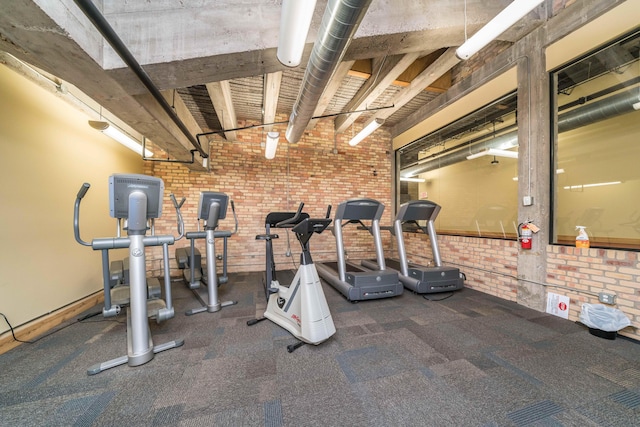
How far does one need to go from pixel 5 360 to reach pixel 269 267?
2.49 m

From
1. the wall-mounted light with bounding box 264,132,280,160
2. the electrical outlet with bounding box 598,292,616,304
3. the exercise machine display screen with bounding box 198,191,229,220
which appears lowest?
the electrical outlet with bounding box 598,292,616,304

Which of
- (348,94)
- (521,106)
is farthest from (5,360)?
(521,106)

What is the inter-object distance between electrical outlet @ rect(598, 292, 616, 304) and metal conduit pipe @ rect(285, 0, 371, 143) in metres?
3.74

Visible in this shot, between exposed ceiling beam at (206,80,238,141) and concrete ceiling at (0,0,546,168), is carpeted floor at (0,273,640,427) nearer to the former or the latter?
concrete ceiling at (0,0,546,168)

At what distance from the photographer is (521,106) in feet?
10.6

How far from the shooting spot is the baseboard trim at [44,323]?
220cm

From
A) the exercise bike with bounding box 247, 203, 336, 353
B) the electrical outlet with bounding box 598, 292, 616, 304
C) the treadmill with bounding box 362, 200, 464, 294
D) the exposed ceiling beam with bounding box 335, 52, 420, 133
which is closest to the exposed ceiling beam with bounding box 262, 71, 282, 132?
the exposed ceiling beam with bounding box 335, 52, 420, 133

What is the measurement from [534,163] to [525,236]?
1003 millimetres

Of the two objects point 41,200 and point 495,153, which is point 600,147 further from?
point 41,200

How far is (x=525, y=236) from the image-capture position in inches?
123

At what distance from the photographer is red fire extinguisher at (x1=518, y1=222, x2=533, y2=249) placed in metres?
3.09

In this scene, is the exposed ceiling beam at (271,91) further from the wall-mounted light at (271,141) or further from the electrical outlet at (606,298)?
the electrical outlet at (606,298)

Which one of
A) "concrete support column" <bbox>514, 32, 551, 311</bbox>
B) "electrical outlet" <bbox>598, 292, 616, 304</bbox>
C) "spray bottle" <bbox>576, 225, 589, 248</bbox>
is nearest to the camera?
"electrical outlet" <bbox>598, 292, 616, 304</bbox>

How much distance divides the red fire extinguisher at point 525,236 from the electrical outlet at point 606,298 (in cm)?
79
